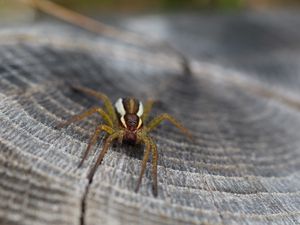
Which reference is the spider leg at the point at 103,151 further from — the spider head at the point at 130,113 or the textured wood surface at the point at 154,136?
the spider head at the point at 130,113

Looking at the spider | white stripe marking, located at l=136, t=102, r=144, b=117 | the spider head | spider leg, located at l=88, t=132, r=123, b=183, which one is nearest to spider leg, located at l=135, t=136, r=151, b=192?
the spider

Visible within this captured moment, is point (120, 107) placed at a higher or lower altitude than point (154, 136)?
higher

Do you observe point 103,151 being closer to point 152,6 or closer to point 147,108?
point 147,108

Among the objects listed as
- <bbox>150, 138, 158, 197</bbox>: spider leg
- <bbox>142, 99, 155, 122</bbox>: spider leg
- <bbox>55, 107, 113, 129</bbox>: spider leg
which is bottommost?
<bbox>150, 138, 158, 197</bbox>: spider leg

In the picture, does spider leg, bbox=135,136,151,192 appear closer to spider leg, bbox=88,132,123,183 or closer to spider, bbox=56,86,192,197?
spider, bbox=56,86,192,197

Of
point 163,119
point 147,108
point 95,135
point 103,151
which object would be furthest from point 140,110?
point 103,151

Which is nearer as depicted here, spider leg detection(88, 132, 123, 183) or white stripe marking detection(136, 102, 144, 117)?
spider leg detection(88, 132, 123, 183)

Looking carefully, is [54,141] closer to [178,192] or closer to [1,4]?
[178,192]
